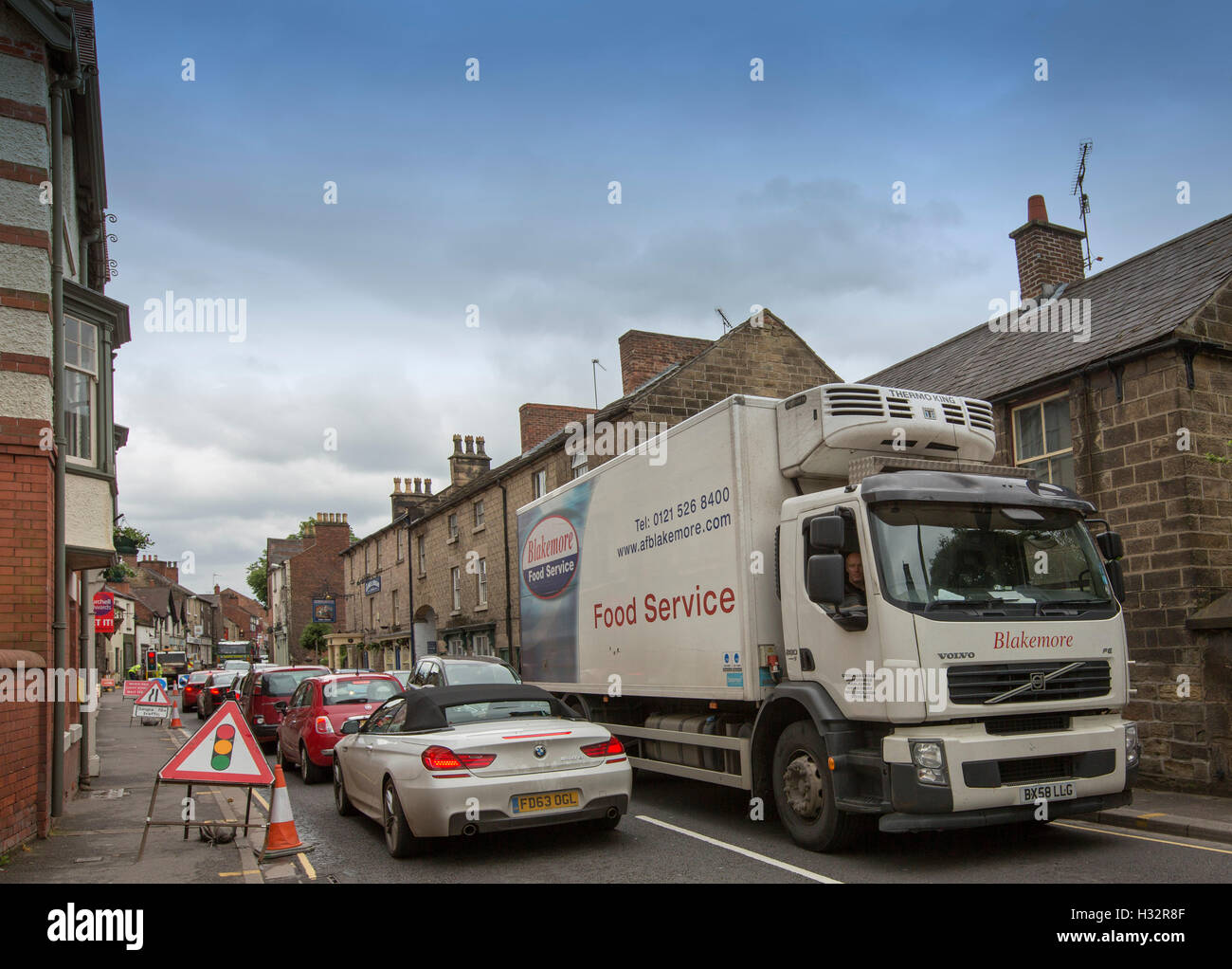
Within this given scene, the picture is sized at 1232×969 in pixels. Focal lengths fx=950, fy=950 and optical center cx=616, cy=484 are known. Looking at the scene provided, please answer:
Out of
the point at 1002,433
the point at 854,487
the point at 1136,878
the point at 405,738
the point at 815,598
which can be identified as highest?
the point at 1002,433

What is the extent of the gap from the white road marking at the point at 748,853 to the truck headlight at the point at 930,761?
903mm

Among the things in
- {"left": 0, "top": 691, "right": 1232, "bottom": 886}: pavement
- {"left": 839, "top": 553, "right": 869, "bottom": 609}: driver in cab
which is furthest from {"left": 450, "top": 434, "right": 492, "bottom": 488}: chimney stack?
{"left": 839, "top": 553, "right": 869, "bottom": 609}: driver in cab

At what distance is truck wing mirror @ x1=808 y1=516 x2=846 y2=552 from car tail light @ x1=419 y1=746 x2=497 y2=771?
2862 mm

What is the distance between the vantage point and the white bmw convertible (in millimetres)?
7012

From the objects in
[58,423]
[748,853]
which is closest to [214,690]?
[58,423]

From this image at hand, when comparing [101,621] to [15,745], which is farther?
[101,621]

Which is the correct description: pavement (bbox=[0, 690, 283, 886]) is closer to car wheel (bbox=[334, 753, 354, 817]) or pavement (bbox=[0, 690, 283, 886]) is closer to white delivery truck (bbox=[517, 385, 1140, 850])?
car wheel (bbox=[334, 753, 354, 817])

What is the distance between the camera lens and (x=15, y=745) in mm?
7746

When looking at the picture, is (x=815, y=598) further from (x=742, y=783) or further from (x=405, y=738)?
(x=405, y=738)

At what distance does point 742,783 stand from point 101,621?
54.9 feet

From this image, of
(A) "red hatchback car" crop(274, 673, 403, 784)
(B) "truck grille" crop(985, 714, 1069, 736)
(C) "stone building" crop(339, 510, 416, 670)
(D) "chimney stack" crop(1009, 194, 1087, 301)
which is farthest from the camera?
(C) "stone building" crop(339, 510, 416, 670)

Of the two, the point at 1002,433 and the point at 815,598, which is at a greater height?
the point at 1002,433

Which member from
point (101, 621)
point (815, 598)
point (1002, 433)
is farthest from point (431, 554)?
point (815, 598)

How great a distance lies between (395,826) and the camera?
7.54 metres
